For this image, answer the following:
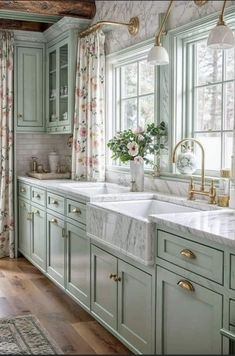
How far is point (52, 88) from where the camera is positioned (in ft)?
17.6

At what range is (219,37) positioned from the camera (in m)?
2.67

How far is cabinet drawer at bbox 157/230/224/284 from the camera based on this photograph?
206 centimetres

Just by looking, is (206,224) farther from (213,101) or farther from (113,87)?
(113,87)

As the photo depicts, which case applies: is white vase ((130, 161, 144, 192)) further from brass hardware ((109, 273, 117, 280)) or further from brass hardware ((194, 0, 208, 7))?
brass hardware ((194, 0, 208, 7))

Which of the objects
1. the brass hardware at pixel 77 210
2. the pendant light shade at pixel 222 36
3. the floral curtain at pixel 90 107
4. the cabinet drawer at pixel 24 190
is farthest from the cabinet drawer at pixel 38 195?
the pendant light shade at pixel 222 36

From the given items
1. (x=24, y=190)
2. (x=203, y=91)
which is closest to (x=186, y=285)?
(x=203, y=91)

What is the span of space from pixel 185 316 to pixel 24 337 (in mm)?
1318

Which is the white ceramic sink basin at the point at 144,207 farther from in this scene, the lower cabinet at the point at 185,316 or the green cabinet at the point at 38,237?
the green cabinet at the point at 38,237

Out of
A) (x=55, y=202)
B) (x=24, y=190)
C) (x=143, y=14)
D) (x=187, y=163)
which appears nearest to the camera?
(x=187, y=163)

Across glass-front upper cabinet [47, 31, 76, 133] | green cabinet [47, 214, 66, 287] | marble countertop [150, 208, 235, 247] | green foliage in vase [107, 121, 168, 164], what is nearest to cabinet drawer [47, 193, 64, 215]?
green cabinet [47, 214, 66, 287]

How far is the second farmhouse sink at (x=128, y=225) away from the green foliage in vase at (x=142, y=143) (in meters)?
0.45

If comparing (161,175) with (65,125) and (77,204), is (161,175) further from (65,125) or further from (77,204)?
(65,125)

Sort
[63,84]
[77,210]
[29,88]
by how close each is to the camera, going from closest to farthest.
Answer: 1. [77,210]
2. [63,84]
3. [29,88]

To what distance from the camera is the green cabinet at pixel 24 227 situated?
5074mm
